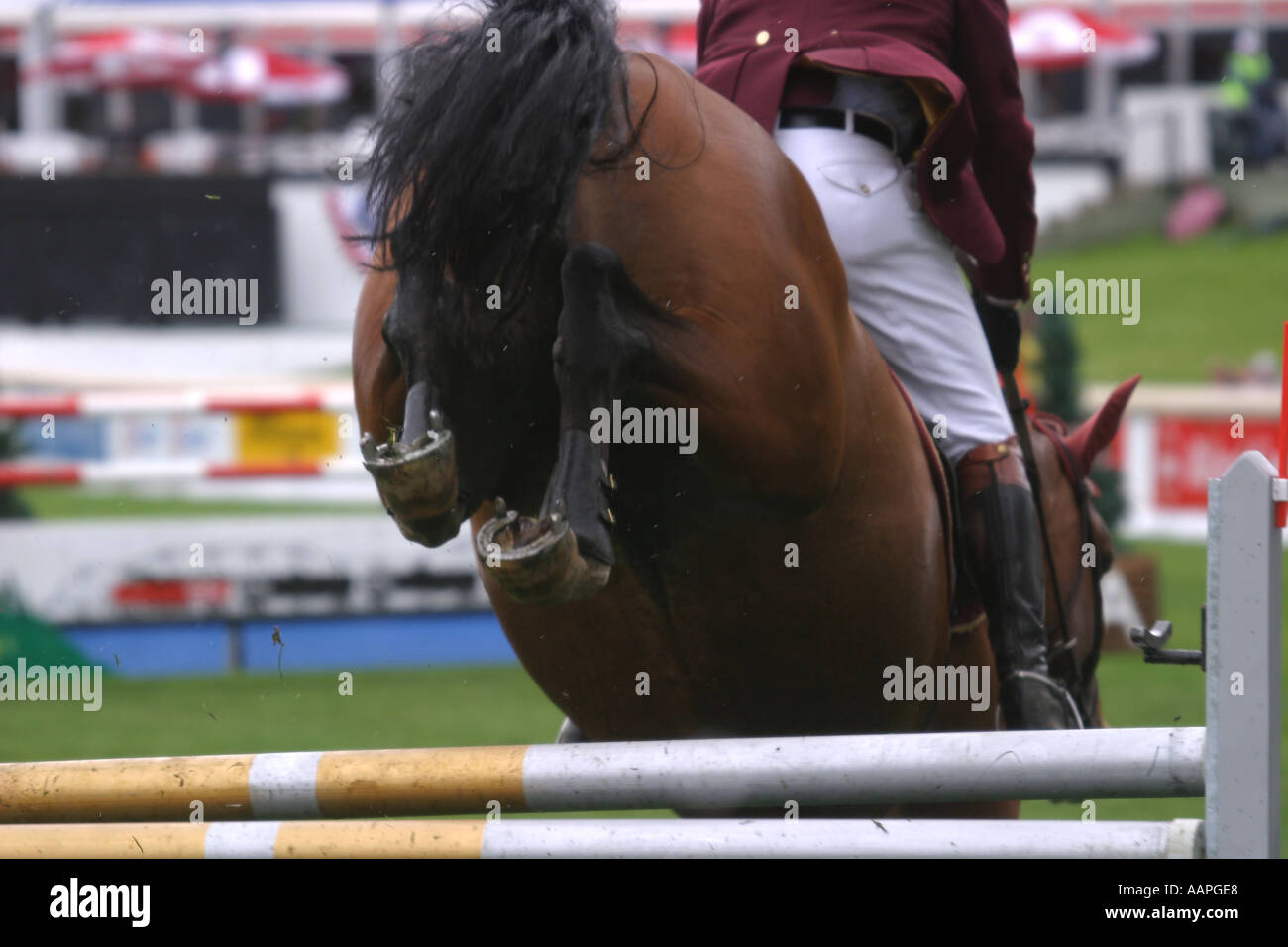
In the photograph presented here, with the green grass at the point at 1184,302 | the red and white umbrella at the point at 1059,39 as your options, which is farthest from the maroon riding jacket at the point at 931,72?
the red and white umbrella at the point at 1059,39

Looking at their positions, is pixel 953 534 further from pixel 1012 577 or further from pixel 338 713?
pixel 338 713

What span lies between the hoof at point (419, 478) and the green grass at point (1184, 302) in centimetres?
1433

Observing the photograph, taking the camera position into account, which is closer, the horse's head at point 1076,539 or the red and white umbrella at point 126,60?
the horse's head at point 1076,539

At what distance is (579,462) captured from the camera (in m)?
2.02

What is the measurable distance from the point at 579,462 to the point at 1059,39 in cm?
1781

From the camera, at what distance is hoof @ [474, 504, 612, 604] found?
193 cm

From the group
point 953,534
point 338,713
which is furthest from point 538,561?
point 338,713

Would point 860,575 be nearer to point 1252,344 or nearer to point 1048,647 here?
point 1048,647

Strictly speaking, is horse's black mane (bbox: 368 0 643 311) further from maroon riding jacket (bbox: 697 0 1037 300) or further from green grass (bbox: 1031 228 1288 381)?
green grass (bbox: 1031 228 1288 381)

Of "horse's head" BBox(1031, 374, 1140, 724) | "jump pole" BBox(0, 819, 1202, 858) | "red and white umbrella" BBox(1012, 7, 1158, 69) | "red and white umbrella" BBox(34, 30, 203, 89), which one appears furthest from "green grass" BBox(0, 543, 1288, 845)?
"red and white umbrella" BBox(34, 30, 203, 89)

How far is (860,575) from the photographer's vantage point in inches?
96.9

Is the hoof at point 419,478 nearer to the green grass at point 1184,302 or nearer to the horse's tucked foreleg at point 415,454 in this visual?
the horse's tucked foreleg at point 415,454

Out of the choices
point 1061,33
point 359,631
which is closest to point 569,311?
point 359,631

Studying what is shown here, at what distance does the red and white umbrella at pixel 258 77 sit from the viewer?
21.0m
